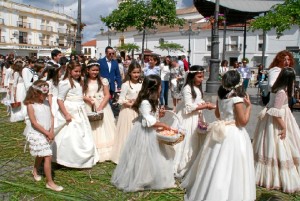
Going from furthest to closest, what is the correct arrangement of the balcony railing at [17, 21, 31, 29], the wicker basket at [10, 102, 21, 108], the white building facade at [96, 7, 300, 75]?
the balcony railing at [17, 21, 31, 29]
the white building facade at [96, 7, 300, 75]
the wicker basket at [10, 102, 21, 108]

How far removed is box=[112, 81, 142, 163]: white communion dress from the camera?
5.79 m

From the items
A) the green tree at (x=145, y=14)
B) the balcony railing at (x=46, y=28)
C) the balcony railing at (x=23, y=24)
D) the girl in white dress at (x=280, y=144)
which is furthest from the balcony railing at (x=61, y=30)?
the girl in white dress at (x=280, y=144)

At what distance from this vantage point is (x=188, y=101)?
515 cm

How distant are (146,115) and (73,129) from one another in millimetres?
1557

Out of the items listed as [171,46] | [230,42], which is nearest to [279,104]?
[230,42]

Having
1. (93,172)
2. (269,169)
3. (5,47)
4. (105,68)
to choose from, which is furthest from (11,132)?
(5,47)

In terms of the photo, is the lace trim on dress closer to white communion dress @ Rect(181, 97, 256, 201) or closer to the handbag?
white communion dress @ Rect(181, 97, 256, 201)

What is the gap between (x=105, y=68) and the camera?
8.08 meters

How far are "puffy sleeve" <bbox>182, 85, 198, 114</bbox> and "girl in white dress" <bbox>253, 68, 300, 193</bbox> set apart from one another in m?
1.07

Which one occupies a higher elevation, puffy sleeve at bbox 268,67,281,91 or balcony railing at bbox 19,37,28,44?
balcony railing at bbox 19,37,28,44

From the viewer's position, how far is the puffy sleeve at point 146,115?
14.5ft

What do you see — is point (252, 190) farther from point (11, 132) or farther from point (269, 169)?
point (11, 132)

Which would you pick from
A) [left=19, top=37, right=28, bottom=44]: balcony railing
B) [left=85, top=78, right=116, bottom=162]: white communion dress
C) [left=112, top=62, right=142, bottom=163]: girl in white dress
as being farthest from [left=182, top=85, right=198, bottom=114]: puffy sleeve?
[left=19, top=37, right=28, bottom=44]: balcony railing

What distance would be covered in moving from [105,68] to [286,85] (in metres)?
4.64
